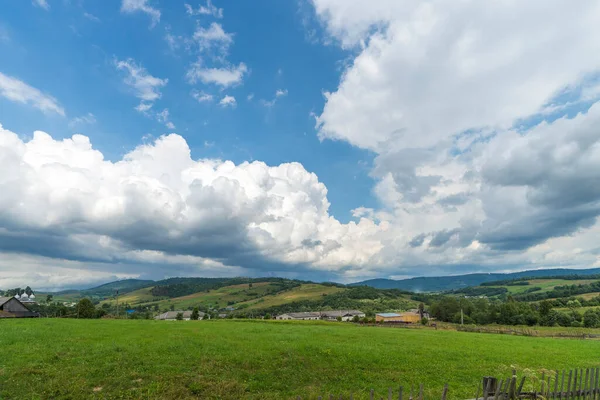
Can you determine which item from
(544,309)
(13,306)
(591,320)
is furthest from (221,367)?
(544,309)

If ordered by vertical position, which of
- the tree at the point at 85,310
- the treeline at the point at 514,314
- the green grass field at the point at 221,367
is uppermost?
the green grass field at the point at 221,367

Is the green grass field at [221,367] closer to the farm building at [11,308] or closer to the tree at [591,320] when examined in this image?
the tree at [591,320]

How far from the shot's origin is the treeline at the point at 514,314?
325ft

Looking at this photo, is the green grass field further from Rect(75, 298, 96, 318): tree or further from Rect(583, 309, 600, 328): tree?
Rect(583, 309, 600, 328): tree

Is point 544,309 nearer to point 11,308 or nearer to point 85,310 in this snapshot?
point 85,310

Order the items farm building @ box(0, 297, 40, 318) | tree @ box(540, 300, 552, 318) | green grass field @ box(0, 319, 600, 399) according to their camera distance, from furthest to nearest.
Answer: tree @ box(540, 300, 552, 318), farm building @ box(0, 297, 40, 318), green grass field @ box(0, 319, 600, 399)

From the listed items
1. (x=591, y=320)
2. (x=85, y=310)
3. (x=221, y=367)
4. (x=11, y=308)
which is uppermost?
(x=221, y=367)

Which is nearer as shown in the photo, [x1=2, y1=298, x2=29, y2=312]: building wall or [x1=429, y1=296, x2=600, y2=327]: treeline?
[x1=2, y1=298, x2=29, y2=312]: building wall

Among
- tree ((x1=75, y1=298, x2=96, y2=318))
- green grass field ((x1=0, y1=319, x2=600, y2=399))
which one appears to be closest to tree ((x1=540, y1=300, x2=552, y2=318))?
green grass field ((x1=0, y1=319, x2=600, y2=399))

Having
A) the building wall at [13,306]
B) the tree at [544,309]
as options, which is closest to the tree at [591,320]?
the tree at [544,309]

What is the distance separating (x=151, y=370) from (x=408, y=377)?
639 inches

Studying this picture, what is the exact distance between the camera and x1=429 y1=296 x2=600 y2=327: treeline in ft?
325

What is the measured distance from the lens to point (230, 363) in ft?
75.6

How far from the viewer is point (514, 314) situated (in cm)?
11119
